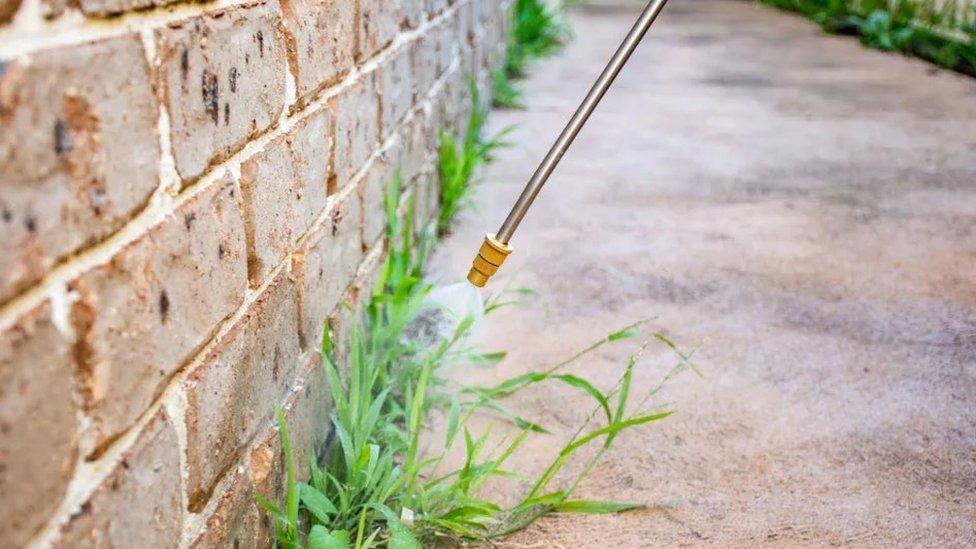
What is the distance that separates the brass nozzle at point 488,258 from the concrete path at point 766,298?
13.8 inches

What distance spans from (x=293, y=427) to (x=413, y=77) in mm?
1013

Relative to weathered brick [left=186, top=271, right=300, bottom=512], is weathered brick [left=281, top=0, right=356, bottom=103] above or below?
above

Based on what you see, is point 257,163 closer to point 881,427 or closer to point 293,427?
point 293,427

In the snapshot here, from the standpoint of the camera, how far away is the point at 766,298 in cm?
200

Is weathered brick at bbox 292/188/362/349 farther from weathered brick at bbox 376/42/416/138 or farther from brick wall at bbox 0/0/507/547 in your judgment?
weathered brick at bbox 376/42/416/138

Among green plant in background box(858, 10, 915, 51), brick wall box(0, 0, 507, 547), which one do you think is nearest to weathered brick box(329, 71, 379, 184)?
brick wall box(0, 0, 507, 547)

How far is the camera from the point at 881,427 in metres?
1.48

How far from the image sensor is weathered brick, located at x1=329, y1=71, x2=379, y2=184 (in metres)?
1.34

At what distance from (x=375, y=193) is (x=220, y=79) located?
762 millimetres

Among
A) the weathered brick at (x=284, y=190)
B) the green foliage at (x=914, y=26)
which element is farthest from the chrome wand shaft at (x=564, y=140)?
the green foliage at (x=914, y=26)

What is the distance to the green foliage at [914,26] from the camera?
4.38m

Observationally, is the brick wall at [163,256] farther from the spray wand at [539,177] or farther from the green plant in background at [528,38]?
the green plant in background at [528,38]

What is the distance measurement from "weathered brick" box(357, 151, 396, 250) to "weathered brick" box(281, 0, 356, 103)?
229 mm

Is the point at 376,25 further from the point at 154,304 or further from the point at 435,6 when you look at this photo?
the point at 154,304
